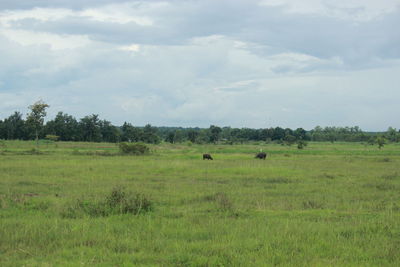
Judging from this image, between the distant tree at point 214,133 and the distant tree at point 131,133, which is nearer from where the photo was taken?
the distant tree at point 131,133

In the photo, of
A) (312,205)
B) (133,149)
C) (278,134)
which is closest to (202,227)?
(312,205)

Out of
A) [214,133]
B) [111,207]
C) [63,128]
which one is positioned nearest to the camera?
[111,207]

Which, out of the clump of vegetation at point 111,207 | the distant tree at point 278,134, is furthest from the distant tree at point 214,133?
the clump of vegetation at point 111,207

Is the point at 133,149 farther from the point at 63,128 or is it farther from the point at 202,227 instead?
the point at 63,128

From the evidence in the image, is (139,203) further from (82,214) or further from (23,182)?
(23,182)

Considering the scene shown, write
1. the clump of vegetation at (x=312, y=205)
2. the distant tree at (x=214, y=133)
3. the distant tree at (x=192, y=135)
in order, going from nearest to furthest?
the clump of vegetation at (x=312, y=205) < the distant tree at (x=192, y=135) < the distant tree at (x=214, y=133)

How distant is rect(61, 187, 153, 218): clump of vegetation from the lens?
32.7 ft

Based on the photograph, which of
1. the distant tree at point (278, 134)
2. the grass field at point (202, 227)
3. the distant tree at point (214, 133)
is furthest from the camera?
the distant tree at point (278, 134)

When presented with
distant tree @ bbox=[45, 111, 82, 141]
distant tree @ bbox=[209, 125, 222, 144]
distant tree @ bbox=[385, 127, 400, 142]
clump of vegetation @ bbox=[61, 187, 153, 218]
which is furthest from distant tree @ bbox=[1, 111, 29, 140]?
distant tree @ bbox=[385, 127, 400, 142]

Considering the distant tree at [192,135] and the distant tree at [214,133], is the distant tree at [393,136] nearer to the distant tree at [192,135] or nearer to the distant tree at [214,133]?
the distant tree at [214,133]

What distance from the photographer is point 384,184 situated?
54.4 ft

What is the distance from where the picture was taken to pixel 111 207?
10211mm

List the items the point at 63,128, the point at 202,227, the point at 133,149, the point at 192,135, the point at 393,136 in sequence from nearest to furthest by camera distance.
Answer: the point at 202,227
the point at 133,149
the point at 63,128
the point at 192,135
the point at 393,136

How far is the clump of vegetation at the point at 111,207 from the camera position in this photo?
9.98 metres
